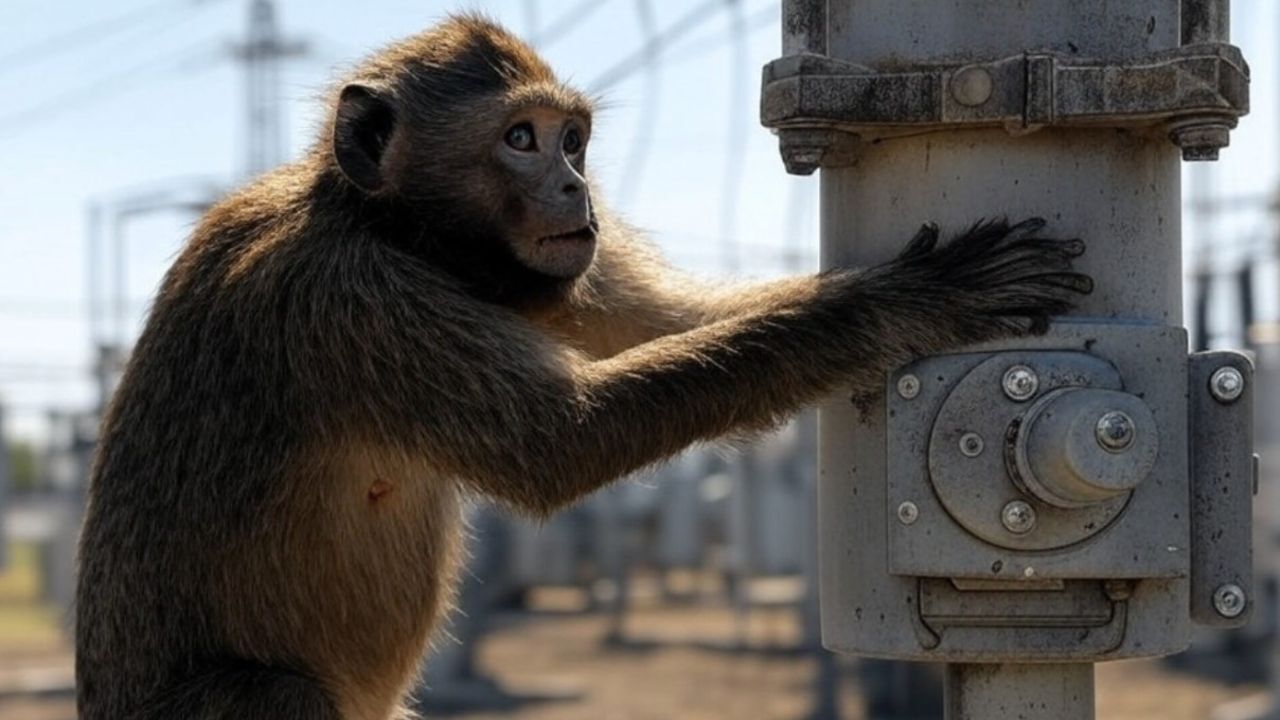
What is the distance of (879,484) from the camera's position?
2965 millimetres

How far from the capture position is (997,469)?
2.83 m

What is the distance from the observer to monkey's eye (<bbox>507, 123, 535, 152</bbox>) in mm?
4469

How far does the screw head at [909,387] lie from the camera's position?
2980mm

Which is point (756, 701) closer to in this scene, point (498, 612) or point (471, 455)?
point (498, 612)

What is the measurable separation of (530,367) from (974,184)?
45.2 inches

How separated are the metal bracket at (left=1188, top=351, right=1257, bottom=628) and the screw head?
0.40 m

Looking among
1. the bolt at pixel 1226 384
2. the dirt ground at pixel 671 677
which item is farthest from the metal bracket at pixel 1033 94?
the dirt ground at pixel 671 677

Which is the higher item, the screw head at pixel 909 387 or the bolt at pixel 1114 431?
the screw head at pixel 909 387

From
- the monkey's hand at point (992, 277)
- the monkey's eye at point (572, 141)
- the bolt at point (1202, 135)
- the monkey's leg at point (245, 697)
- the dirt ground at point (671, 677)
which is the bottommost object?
the dirt ground at point (671, 677)

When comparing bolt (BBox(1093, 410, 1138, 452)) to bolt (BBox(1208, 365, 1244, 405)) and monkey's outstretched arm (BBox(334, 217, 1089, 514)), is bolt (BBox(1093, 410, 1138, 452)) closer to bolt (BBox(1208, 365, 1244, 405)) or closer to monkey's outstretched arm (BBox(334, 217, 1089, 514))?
bolt (BBox(1208, 365, 1244, 405))

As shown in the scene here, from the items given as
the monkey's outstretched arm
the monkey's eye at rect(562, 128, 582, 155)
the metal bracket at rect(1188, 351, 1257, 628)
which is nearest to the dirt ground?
the monkey's eye at rect(562, 128, 582, 155)

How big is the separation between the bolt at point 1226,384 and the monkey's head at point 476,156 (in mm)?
1644

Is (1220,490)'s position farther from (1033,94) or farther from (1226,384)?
(1033,94)

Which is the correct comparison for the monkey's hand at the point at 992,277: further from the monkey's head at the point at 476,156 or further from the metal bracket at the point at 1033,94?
the monkey's head at the point at 476,156
